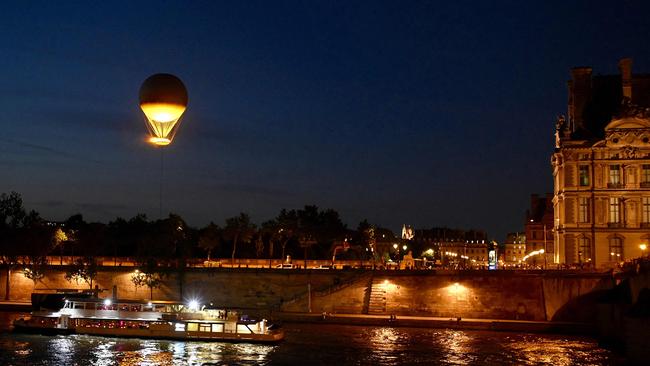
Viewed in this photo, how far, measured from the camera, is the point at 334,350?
49.8m

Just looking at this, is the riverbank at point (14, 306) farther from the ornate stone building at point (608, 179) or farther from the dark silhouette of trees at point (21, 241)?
the ornate stone building at point (608, 179)

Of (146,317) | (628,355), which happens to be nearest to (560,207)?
(628,355)

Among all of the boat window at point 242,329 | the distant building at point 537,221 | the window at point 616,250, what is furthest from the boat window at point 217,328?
the distant building at point 537,221

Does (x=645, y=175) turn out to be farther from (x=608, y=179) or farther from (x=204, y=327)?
(x=204, y=327)

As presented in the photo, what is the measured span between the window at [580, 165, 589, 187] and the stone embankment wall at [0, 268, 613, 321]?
42.7ft

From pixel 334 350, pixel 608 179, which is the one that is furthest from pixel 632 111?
pixel 334 350

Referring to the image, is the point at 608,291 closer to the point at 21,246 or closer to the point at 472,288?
the point at 472,288

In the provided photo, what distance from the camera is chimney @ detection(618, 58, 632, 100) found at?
74.4 m

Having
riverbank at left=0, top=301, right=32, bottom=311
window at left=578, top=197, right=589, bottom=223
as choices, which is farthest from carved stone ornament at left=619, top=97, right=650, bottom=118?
riverbank at left=0, top=301, right=32, bottom=311

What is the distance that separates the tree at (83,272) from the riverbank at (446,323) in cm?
2288

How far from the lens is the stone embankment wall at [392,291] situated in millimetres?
63625

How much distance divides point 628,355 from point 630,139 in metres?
32.7

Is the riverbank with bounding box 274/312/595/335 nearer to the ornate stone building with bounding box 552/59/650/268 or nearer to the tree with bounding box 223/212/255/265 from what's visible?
the ornate stone building with bounding box 552/59/650/268

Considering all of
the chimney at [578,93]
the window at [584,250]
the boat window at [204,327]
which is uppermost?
the chimney at [578,93]
